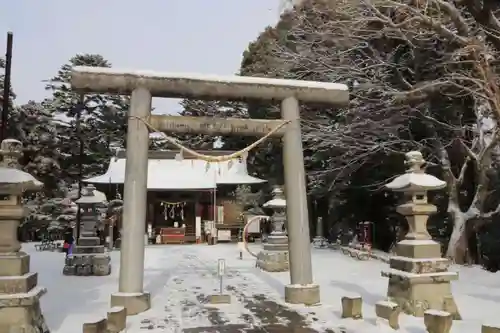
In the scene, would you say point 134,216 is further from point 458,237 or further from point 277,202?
point 458,237

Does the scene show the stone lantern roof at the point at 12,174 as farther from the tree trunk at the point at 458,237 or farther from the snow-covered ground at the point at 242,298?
the tree trunk at the point at 458,237

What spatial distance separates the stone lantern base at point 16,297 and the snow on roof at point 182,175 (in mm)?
22039

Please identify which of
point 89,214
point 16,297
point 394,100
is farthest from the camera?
point 89,214

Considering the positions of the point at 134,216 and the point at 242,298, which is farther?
the point at 242,298

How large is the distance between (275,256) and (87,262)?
5955 millimetres

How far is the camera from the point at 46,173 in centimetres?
3114

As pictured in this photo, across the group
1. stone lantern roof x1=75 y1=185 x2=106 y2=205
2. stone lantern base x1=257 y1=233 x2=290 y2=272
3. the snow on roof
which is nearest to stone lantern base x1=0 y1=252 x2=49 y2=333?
stone lantern base x1=257 y1=233 x2=290 y2=272

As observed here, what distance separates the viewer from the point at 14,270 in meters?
6.68

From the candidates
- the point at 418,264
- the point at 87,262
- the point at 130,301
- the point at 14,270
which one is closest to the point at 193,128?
the point at 130,301

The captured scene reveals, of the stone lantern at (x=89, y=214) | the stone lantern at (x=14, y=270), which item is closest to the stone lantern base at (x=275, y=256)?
the stone lantern at (x=89, y=214)

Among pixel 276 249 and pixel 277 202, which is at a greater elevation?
pixel 277 202

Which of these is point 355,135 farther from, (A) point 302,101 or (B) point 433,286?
(B) point 433,286

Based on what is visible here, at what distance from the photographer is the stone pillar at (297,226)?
31.3ft

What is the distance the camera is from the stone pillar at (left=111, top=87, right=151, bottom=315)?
888cm
